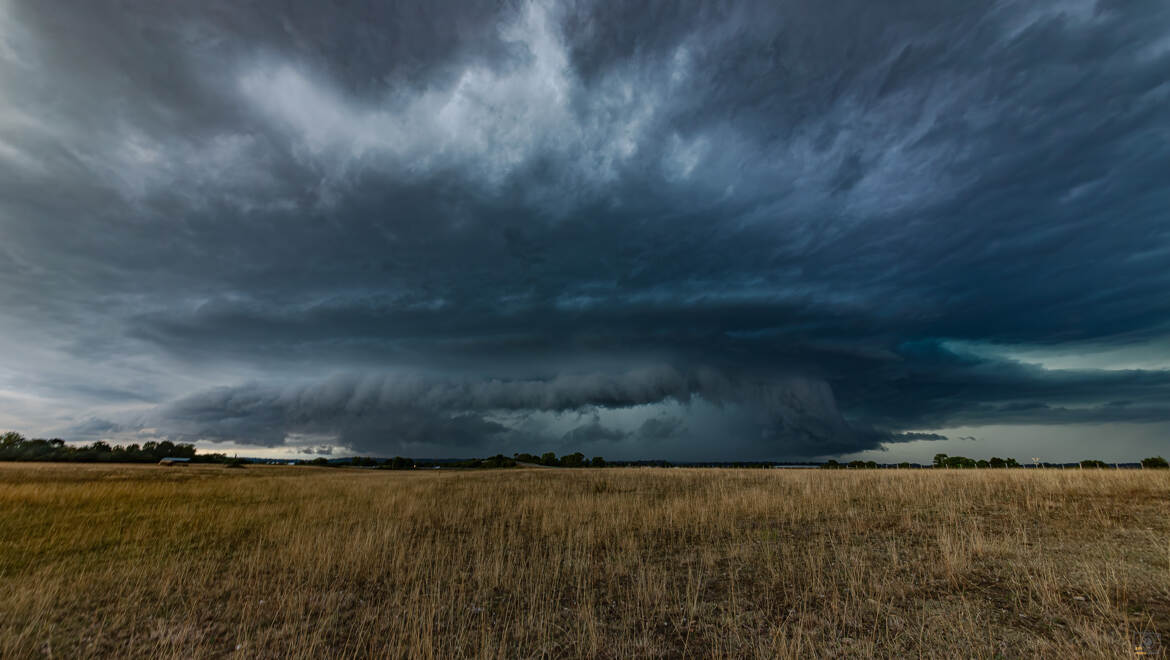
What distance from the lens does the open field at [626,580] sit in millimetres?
7410

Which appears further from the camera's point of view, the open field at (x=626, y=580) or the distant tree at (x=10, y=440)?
the distant tree at (x=10, y=440)

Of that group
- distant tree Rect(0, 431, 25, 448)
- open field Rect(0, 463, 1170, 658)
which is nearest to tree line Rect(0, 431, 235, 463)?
distant tree Rect(0, 431, 25, 448)

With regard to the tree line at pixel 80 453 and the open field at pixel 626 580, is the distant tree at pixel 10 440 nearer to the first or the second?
the tree line at pixel 80 453

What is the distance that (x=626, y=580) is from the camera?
10406 millimetres

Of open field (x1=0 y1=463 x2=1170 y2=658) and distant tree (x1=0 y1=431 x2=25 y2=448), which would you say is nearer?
open field (x1=0 y1=463 x2=1170 y2=658)

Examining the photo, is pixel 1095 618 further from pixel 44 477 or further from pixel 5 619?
pixel 44 477

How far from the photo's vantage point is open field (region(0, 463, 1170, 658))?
741cm

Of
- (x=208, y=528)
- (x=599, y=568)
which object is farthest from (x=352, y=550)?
(x=208, y=528)

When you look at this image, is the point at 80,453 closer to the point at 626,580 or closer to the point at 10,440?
the point at 10,440

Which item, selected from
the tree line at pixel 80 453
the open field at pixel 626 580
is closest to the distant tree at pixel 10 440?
the tree line at pixel 80 453

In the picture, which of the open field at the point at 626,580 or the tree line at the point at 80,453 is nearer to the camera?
the open field at the point at 626,580

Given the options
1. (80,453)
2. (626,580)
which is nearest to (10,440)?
(80,453)

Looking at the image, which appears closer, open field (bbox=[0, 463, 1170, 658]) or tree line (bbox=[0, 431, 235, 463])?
open field (bbox=[0, 463, 1170, 658])

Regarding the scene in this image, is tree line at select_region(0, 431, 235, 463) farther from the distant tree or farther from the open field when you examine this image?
the open field
